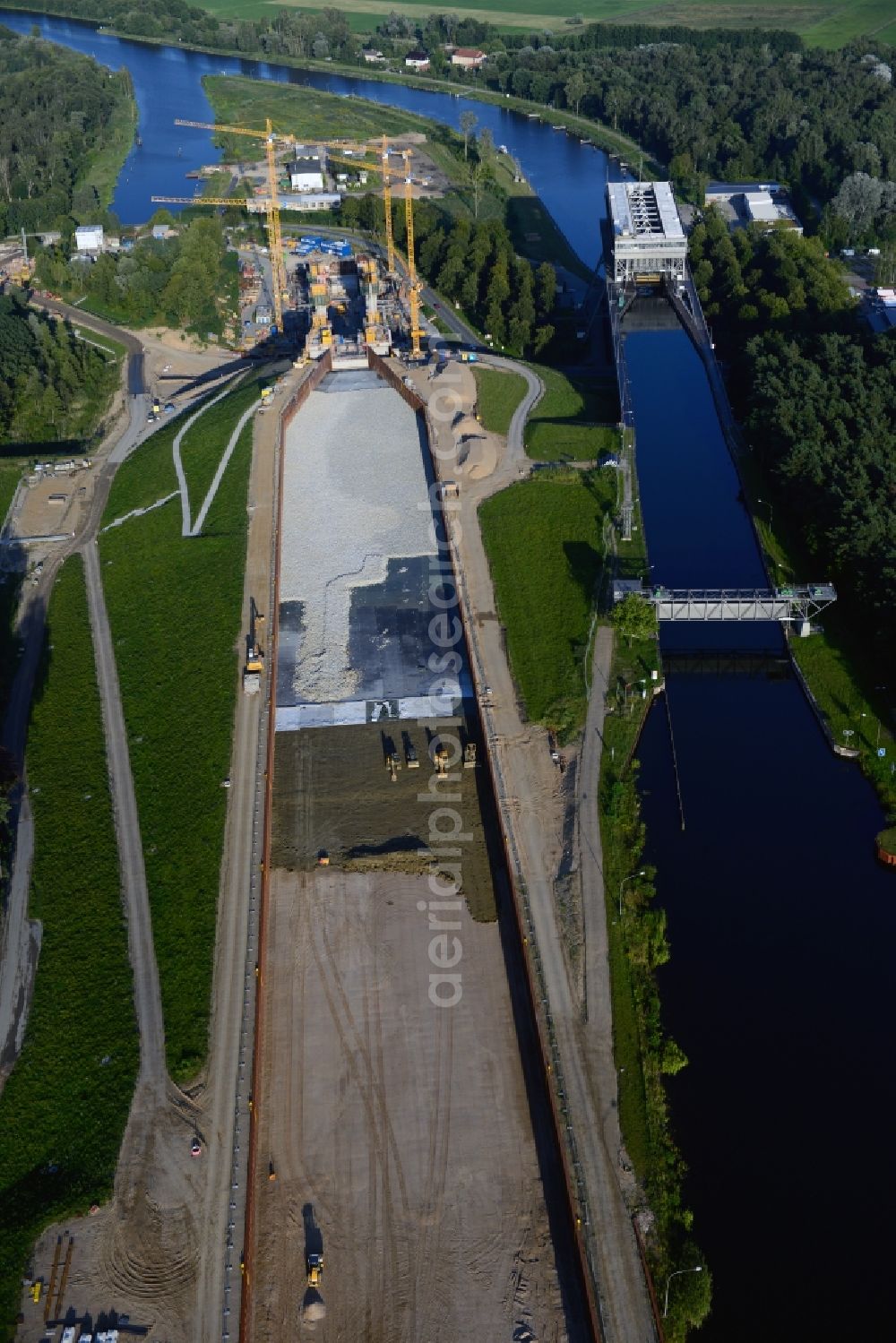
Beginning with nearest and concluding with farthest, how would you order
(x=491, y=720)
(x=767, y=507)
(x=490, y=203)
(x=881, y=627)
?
1. (x=491, y=720)
2. (x=881, y=627)
3. (x=767, y=507)
4. (x=490, y=203)

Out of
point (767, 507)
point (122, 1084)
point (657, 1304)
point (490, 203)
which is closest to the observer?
point (657, 1304)

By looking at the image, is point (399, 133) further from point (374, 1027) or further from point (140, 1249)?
point (140, 1249)

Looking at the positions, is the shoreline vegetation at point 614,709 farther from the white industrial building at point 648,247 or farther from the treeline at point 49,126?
the treeline at point 49,126

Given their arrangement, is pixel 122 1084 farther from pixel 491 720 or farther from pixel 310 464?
pixel 310 464

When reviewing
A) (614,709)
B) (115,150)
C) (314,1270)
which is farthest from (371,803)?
(115,150)

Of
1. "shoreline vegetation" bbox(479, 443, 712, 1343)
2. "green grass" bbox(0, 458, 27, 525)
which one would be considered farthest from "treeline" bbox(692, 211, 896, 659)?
"green grass" bbox(0, 458, 27, 525)

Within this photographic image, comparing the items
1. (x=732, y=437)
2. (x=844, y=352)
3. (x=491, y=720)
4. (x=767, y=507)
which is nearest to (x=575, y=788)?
(x=491, y=720)
